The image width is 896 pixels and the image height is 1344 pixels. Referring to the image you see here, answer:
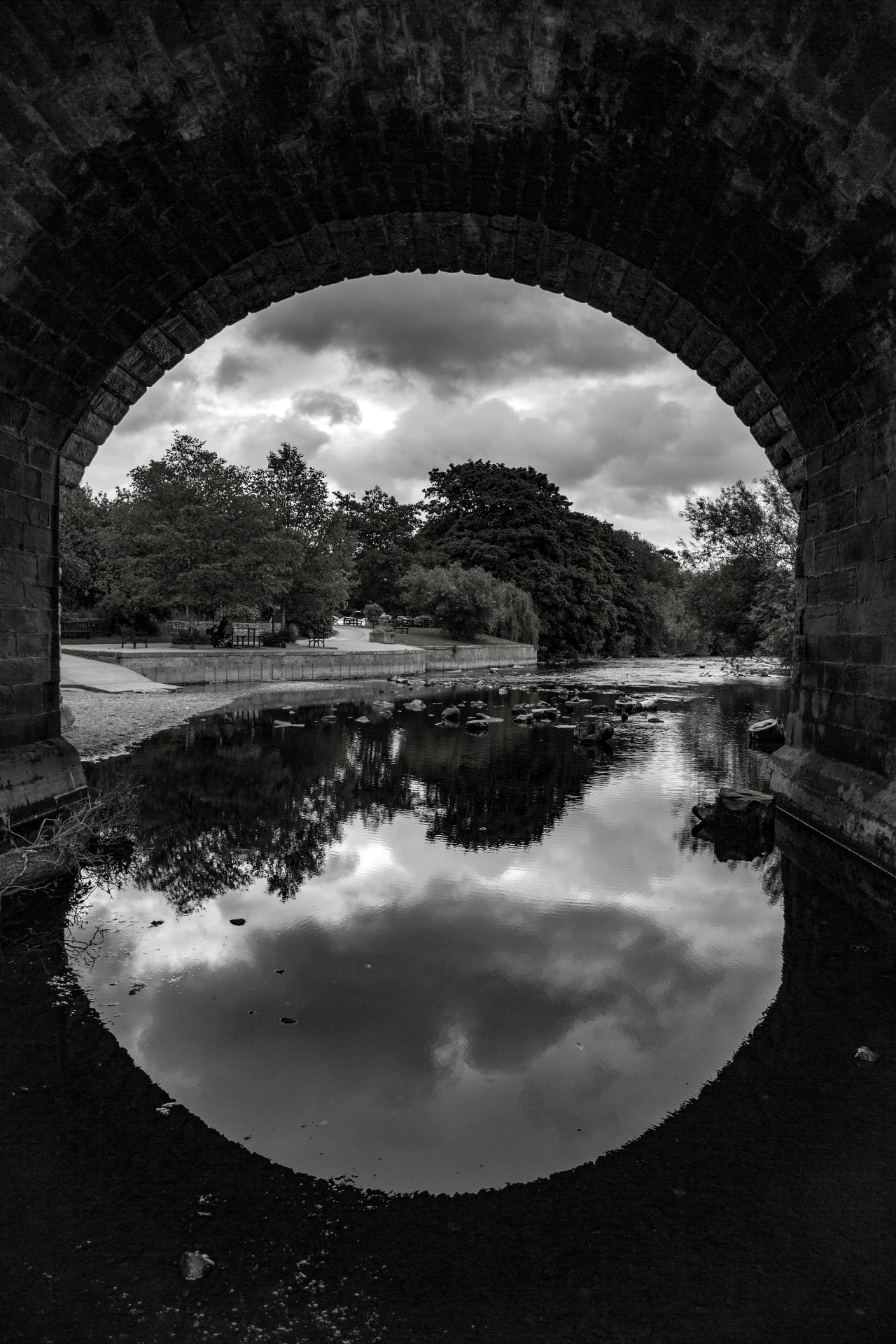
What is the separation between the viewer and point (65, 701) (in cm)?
1445

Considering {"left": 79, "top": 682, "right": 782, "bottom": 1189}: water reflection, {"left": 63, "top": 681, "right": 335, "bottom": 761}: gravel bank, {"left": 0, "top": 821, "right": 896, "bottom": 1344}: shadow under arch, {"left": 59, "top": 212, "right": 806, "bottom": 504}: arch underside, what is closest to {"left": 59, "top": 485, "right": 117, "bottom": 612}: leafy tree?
{"left": 63, "top": 681, "right": 335, "bottom": 761}: gravel bank

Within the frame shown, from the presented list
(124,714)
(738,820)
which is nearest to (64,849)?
(738,820)

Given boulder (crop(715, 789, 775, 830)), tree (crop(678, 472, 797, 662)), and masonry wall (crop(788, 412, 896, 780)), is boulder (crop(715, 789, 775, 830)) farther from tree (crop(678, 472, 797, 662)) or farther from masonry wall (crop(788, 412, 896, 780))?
tree (crop(678, 472, 797, 662))

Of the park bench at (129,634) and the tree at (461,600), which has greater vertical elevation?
the tree at (461,600)

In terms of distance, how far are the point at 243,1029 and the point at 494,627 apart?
43817mm

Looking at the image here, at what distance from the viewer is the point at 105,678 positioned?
18.7m

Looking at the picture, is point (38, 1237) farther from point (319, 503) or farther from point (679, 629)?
point (679, 629)

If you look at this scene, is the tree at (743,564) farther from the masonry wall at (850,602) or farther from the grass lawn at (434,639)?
the grass lawn at (434,639)

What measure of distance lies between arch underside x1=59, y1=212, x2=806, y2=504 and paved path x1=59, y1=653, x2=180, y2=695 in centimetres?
1043

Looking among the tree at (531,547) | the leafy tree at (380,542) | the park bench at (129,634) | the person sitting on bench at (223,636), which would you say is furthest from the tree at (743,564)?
the leafy tree at (380,542)

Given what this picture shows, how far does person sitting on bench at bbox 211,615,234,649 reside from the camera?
29725 mm

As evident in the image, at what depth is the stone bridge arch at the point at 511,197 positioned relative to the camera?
459cm

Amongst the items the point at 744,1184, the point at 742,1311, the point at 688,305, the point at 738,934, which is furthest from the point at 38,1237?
the point at 688,305

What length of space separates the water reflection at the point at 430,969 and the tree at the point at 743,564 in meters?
15.6
